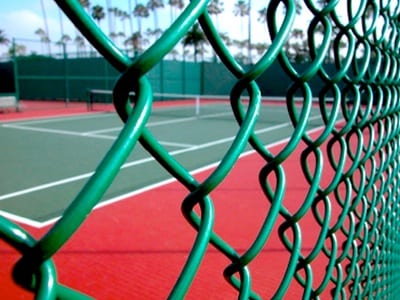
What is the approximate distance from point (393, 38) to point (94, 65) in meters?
24.9

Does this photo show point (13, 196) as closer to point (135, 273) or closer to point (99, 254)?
point (99, 254)

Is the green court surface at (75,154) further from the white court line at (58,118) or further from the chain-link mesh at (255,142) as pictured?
the chain-link mesh at (255,142)

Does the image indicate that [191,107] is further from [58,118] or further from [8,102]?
[8,102]

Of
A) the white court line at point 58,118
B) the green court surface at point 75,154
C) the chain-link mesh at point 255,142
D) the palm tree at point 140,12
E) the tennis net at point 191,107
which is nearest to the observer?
the chain-link mesh at point 255,142

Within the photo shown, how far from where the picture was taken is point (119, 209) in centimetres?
516

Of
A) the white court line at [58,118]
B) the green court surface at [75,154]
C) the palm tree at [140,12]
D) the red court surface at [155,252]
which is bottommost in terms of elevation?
the red court surface at [155,252]

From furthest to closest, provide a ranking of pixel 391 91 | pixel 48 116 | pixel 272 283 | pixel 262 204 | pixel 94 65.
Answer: pixel 94 65 < pixel 48 116 < pixel 262 204 < pixel 272 283 < pixel 391 91

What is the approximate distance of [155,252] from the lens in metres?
4.00

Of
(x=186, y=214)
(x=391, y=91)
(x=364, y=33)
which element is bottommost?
(x=186, y=214)

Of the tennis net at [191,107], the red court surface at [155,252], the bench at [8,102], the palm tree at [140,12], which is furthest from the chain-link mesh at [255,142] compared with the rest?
the palm tree at [140,12]

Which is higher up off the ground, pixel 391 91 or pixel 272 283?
pixel 391 91

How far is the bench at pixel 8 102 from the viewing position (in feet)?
56.7

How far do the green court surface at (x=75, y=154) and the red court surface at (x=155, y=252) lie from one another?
2.21ft

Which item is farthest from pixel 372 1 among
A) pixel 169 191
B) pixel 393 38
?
pixel 169 191
